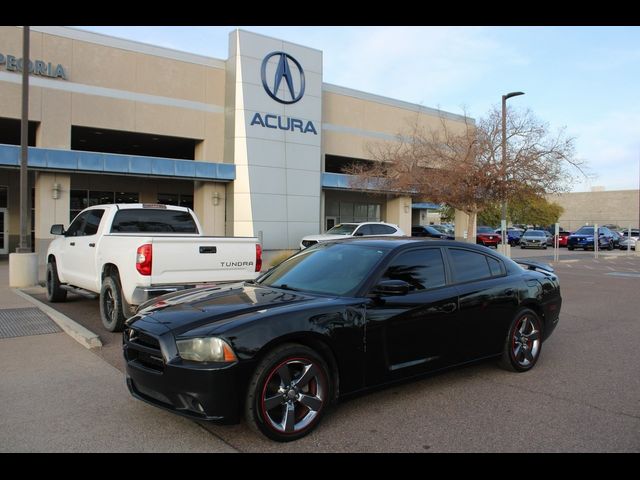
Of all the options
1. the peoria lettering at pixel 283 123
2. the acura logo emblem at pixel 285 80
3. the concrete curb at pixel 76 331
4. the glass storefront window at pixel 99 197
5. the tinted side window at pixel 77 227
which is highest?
the acura logo emblem at pixel 285 80

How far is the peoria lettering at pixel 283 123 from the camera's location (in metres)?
25.9

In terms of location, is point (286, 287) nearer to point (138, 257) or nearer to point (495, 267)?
point (495, 267)

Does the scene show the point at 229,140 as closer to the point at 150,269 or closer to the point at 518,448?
the point at 150,269

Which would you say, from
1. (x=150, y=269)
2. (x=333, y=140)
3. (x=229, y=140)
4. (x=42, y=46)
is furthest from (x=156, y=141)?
(x=150, y=269)

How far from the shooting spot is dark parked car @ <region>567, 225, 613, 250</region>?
3719 centimetres

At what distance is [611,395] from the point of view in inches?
199

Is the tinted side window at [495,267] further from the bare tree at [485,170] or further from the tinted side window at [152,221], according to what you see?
the bare tree at [485,170]

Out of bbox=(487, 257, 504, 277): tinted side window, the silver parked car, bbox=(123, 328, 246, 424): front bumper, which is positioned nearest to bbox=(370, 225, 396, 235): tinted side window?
bbox=(487, 257, 504, 277): tinted side window

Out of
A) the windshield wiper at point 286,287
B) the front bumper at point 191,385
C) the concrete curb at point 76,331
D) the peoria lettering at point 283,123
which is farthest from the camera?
the peoria lettering at point 283,123

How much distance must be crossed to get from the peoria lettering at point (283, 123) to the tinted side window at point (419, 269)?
71.2 ft

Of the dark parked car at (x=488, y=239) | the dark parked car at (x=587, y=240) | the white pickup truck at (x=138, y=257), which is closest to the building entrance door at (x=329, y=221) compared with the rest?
the dark parked car at (x=488, y=239)

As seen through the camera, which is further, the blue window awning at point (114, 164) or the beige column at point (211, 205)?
the beige column at point (211, 205)

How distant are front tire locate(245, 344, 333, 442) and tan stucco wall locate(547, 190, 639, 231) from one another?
286 feet

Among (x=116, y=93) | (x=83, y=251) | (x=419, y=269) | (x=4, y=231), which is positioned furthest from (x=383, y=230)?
(x=4, y=231)
